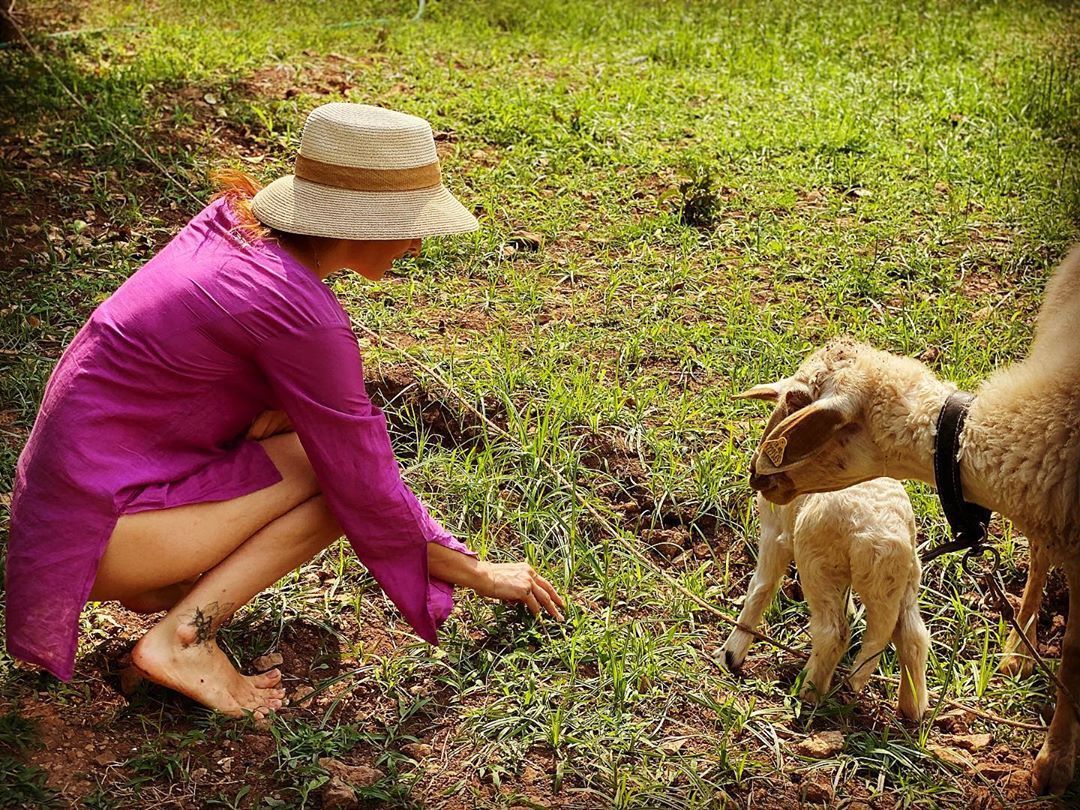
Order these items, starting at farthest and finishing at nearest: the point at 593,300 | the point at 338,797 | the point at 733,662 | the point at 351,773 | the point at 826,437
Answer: the point at 593,300, the point at 733,662, the point at 826,437, the point at 351,773, the point at 338,797

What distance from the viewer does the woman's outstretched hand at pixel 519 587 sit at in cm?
326

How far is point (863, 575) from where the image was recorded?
10.1 feet

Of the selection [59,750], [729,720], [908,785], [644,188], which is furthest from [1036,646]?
[644,188]

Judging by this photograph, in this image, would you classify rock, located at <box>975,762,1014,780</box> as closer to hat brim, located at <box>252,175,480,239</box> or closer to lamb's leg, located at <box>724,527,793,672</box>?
lamb's leg, located at <box>724,527,793,672</box>

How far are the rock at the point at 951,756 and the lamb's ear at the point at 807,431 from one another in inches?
33.9

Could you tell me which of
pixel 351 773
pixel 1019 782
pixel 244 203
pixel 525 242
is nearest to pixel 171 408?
pixel 244 203

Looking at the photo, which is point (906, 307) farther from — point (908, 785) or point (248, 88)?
point (248, 88)

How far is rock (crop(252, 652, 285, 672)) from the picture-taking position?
3.23 meters

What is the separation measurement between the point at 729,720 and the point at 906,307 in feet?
8.21

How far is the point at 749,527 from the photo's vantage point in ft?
12.6

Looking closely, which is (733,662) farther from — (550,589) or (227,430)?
(227,430)

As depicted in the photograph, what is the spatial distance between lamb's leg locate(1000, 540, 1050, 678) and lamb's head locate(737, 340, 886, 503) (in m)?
0.71

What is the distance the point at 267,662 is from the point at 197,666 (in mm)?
309

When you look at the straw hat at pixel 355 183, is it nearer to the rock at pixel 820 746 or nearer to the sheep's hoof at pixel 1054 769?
the rock at pixel 820 746
